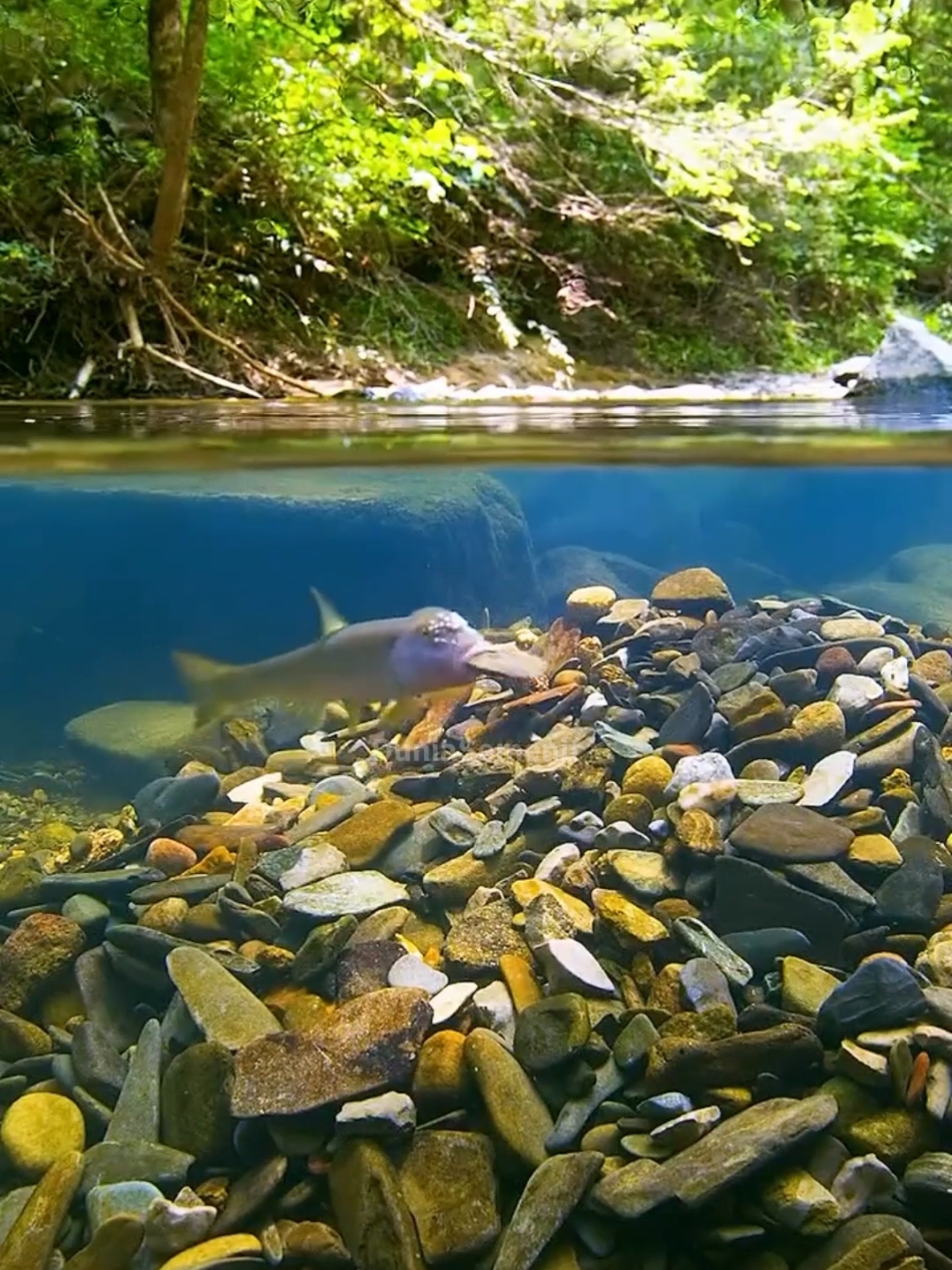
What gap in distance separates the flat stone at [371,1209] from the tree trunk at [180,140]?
7.14 meters

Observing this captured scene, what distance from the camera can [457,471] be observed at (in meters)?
7.39

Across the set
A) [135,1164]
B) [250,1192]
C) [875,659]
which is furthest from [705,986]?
[875,659]

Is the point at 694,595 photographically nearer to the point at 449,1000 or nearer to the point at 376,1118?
the point at 449,1000

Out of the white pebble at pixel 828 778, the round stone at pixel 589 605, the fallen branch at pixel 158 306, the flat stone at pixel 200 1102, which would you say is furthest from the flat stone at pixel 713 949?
the fallen branch at pixel 158 306

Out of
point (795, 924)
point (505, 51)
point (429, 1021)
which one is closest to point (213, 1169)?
point (429, 1021)

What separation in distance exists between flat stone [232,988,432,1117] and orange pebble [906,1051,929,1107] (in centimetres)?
125

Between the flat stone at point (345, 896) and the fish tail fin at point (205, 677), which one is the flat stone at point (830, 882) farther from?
the fish tail fin at point (205, 677)

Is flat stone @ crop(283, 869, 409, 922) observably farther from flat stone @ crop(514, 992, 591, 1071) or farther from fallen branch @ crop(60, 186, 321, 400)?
fallen branch @ crop(60, 186, 321, 400)

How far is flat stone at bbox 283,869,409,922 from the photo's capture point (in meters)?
3.20

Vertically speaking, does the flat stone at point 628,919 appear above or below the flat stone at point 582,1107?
above

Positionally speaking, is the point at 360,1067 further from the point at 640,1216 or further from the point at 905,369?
the point at 905,369

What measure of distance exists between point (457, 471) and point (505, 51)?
4.94m

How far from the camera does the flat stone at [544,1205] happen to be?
2.22m

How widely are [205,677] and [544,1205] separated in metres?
2.54
